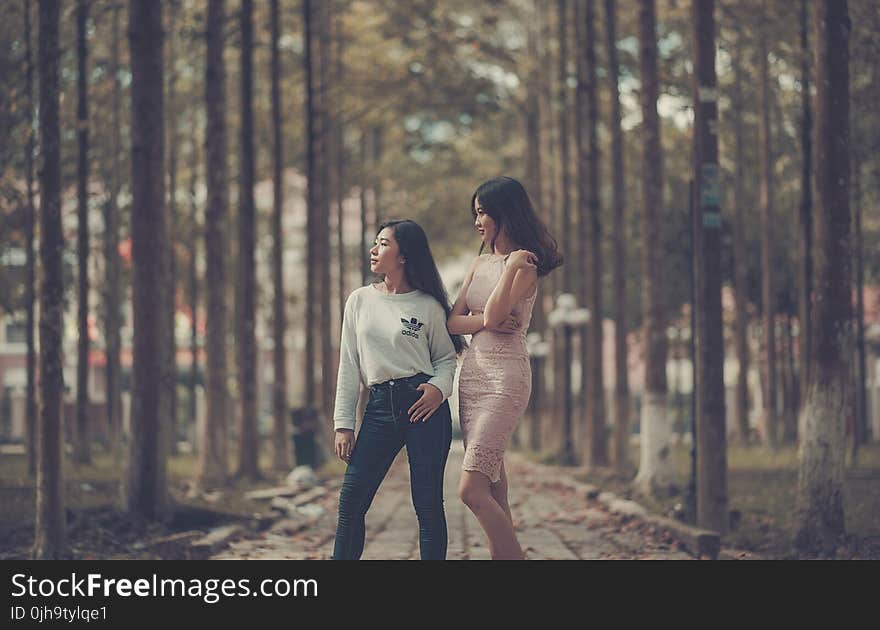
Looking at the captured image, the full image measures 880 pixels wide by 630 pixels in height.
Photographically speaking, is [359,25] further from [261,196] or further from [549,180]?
[261,196]

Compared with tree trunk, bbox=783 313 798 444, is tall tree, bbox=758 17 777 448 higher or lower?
higher

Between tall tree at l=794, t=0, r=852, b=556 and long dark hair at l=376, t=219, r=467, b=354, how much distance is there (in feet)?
21.8

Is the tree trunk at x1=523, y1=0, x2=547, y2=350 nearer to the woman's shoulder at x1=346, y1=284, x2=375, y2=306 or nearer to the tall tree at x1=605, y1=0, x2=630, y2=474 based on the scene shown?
the tall tree at x1=605, y1=0, x2=630, y2=474

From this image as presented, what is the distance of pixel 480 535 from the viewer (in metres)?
16.0

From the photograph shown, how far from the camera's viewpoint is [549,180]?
40.6m

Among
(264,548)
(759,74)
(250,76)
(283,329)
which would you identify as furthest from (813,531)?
(759,74)

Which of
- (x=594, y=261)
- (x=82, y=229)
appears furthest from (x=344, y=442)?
(x=82, y=229)

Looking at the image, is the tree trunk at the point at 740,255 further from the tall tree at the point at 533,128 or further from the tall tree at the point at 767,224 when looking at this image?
the tall tree at the point at 533,128

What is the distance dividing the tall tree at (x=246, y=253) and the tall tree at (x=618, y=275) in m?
5.82

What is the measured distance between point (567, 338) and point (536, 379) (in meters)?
8.48

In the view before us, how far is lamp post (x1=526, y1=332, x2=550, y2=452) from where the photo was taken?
4022 centimetres

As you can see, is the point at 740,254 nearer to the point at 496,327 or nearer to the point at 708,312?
the point at 708,312

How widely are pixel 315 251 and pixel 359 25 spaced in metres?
7.51

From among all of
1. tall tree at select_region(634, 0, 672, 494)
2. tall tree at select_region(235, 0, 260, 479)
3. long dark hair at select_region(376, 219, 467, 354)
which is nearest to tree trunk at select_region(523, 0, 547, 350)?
tall tree at select_region(235, 0, 260, 479)
